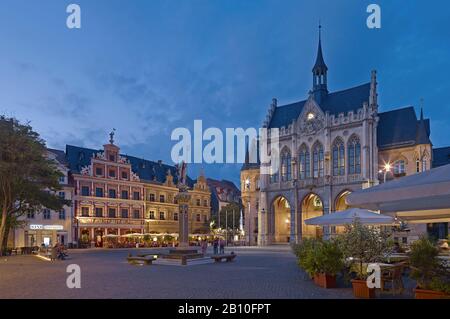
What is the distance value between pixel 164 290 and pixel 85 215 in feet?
160

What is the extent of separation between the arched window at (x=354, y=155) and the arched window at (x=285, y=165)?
9.15 meters

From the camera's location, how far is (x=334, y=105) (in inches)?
2277

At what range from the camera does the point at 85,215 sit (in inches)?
2355

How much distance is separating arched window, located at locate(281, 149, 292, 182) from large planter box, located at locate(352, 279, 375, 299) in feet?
149

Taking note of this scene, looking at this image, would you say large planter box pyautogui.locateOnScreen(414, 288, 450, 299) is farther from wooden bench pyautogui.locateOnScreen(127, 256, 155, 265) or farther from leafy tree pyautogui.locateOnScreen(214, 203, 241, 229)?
leafy tree pyautogui.locateOnScreen(214, 203, 241, 229)

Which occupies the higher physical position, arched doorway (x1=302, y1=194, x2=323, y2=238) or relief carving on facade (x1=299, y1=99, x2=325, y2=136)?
relief carving on facade (x1=299, y1=99, x2=325, y2=136)

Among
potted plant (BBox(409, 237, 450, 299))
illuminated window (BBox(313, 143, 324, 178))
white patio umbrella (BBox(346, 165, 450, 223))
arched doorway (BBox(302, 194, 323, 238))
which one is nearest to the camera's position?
white patio umbrella (BBox(346, 165, 450, 223))

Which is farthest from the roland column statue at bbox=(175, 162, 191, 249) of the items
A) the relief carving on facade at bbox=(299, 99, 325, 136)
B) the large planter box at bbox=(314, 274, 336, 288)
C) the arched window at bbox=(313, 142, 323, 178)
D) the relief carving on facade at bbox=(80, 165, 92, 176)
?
the relief carving on facade at bbox=(80, 165, 92, 176)

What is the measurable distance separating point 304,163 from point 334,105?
9.25 metres

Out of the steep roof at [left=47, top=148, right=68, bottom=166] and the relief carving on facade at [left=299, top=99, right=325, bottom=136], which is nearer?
the relief carving on facade at [left=299, top=99, right=325, bottom=136]

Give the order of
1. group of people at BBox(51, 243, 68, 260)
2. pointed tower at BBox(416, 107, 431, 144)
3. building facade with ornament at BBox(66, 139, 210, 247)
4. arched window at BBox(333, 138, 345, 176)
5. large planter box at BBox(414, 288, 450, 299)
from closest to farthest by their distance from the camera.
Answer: large planter box at BBox(414, 288, 450, 299) < group of people at BBox(51, 243, 68, 260) < pointed tower at BBox(416, 107, 431, 144) < arched window at BBox(333, 138, 345, 176) < building facade with ornament at BBox(66, 139, 210, 247)

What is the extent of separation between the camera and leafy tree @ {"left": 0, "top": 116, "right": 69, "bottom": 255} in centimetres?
3338

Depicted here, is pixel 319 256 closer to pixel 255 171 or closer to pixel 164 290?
pixel 164 290

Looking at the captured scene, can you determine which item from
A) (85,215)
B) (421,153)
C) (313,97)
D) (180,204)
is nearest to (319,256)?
(180,204)
